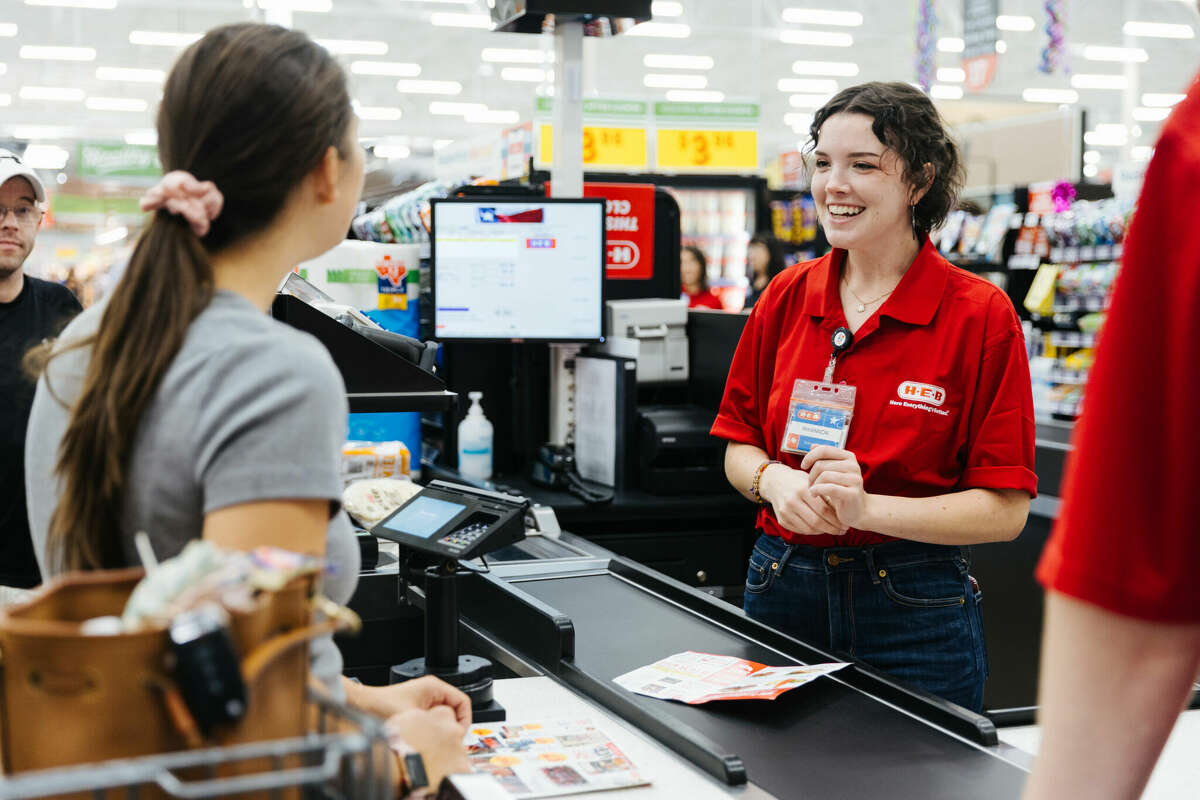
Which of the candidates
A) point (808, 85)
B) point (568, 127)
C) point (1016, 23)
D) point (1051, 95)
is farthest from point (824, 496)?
point (1051, 95)

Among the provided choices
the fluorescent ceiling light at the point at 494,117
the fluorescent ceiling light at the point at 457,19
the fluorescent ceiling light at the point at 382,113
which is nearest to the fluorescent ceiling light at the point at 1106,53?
the fluorescent ceiling light at the point at 494,117

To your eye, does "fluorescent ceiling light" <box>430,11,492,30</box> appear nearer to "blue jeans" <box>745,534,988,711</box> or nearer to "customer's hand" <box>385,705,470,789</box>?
"blue jeans" <box>745,534,988,711</box>

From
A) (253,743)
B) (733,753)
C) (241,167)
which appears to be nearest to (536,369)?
(733,753)

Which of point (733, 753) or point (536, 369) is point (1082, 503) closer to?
point (733, 753)

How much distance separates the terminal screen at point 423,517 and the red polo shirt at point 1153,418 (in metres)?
1.27

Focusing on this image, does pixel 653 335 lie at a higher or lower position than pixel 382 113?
lower

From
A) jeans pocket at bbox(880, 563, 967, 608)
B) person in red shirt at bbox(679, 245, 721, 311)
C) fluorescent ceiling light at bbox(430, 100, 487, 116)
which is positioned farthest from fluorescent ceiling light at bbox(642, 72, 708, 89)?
jeans pocket at bbox(880, 563, 967, 608)

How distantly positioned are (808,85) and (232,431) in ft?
60.3

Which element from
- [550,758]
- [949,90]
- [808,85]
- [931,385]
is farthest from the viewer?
[949,90]

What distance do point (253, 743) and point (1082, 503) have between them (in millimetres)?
523

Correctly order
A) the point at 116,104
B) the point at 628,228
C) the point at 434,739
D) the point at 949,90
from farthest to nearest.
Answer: the point at 949,90 → the point at 116,104 → the point at 628,228 → the point at 434,739

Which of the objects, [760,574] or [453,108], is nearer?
[760,574]

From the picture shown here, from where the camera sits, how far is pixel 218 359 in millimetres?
965

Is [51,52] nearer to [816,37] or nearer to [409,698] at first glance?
[816,37]
